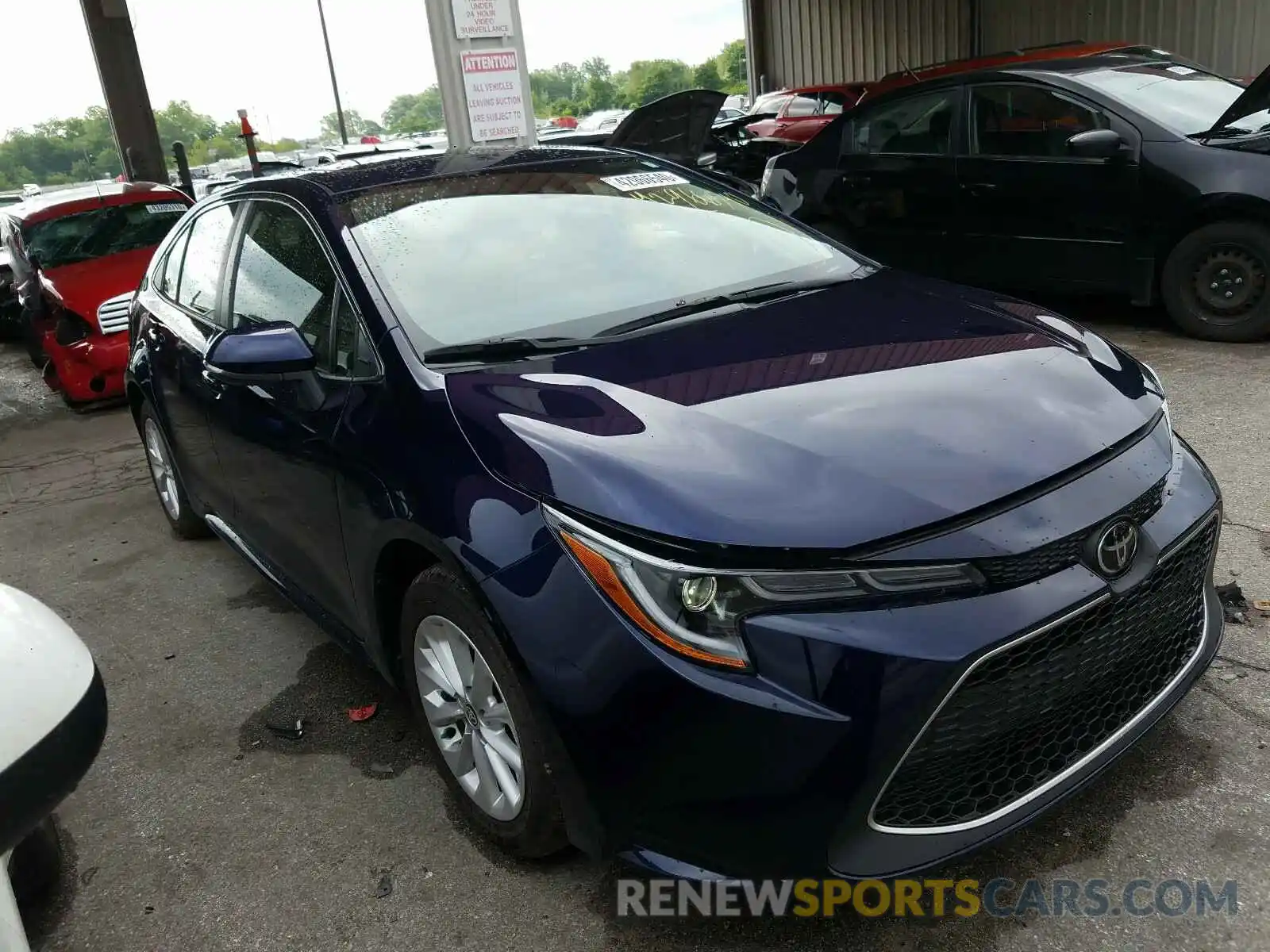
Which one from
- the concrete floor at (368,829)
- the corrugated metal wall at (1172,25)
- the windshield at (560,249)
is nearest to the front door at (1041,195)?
the concrete floor at (368,829)

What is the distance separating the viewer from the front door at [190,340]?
3549 mm

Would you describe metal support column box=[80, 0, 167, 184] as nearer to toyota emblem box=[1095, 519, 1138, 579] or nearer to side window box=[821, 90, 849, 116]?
side window box=[821, 90, 849, 116]

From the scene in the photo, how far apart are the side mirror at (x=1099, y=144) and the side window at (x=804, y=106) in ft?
25.6

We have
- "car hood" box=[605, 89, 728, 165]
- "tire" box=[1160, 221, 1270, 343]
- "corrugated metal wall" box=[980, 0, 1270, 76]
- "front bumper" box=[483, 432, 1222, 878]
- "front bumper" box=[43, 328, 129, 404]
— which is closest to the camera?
"front bumper" box=[483, 432, 1222, 878]

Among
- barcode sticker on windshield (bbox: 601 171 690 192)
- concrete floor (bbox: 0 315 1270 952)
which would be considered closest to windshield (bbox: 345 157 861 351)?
barcode sticker on windshield (bbox: 601 171 690 192)

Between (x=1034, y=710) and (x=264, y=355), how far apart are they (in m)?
1.93

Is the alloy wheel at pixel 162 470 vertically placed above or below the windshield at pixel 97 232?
below

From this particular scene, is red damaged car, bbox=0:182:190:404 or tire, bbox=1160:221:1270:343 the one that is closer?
tire, bbox=1160:221:1270:343

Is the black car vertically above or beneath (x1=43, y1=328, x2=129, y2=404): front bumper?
above

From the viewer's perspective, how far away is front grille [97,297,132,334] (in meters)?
7.23

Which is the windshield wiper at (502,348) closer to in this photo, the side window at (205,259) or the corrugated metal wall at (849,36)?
the side window at (205,259)

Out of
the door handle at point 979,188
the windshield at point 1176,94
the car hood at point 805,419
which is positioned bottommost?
the door handle at point 979,188

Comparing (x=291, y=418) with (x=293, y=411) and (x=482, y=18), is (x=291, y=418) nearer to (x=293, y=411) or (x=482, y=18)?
(x=293, y=411)

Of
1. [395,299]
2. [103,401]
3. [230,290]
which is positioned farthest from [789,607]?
[103,401]
